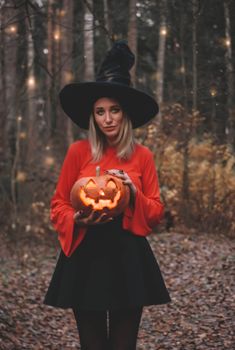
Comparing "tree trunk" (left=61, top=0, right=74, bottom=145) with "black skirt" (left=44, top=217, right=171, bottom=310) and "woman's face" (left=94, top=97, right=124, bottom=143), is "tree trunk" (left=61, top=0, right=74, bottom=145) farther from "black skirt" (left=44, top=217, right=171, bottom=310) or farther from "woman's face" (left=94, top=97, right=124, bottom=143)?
"black skirt" (left=44, top=217, right=171, bottom=310)

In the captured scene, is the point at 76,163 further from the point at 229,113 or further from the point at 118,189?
the point at 229,113

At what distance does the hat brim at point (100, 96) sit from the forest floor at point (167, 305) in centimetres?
276

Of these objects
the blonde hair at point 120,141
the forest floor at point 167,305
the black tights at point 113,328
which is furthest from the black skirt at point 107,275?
the forest floor at point 167,305

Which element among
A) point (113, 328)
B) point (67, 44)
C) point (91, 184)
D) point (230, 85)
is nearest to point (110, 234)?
point (91, 184)

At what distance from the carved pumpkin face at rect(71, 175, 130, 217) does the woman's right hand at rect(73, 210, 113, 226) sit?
0.04 metres

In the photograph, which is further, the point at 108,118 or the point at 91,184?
the point at 108,118

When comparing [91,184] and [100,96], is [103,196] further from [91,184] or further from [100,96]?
[100,96]

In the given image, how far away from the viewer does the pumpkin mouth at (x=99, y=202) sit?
3.76 meters

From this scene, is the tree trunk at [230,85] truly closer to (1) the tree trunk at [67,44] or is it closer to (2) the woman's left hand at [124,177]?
(2) the woman's left hand at [124,177]

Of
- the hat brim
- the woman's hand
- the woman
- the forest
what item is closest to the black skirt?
the woman

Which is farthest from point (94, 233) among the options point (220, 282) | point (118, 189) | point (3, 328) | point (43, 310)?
point (220, 282)

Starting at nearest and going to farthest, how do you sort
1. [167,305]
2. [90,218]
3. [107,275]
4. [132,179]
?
[90,218] → [107,275] → [132,179] → [167,305]

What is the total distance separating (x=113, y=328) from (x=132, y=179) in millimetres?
986

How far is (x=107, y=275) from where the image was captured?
12.6ft
